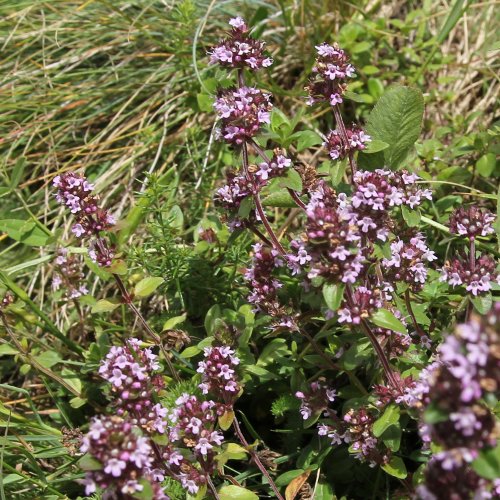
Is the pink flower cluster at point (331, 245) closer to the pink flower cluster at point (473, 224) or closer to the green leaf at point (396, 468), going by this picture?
the pink flower cluster at point (473, 224)

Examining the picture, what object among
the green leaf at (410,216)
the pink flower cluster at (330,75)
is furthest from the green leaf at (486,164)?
the pink flower cluster at (330,75)

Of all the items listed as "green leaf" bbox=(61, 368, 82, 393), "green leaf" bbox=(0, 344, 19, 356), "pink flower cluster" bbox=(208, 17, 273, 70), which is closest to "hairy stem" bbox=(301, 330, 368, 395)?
"pink flower cluster" bbox=(208, 17, 273, 70)

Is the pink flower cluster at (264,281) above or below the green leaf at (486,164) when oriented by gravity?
below

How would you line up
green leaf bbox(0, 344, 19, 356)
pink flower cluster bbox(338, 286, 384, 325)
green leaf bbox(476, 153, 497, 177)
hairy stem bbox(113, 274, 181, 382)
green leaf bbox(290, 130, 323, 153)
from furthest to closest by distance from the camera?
green leaf bbox(476, 153, 497, 177)
green leaf bbox(0, 344, 19, 356)
green leaf bbox(290, 130, 323, 153)
hairy stem bbox(113, 274, 181, 382)
pink flower cluster bbox(338, 286, 384, 325)

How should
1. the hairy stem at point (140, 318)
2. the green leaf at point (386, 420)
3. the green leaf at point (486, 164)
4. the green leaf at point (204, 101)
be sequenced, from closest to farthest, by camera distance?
the green leaf at point (386, 420) < the hairy stem at point (140, 318) < the green leaf at point (486, 164) < the green leaf at point (204, 101)

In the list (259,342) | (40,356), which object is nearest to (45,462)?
(40,356)

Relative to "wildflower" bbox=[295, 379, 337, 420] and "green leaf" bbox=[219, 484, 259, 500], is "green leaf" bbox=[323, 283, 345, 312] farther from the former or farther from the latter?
"green leaf" bbox=[219, 484, 259, 500]

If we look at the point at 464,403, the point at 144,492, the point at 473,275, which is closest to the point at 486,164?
the point at 473,275
